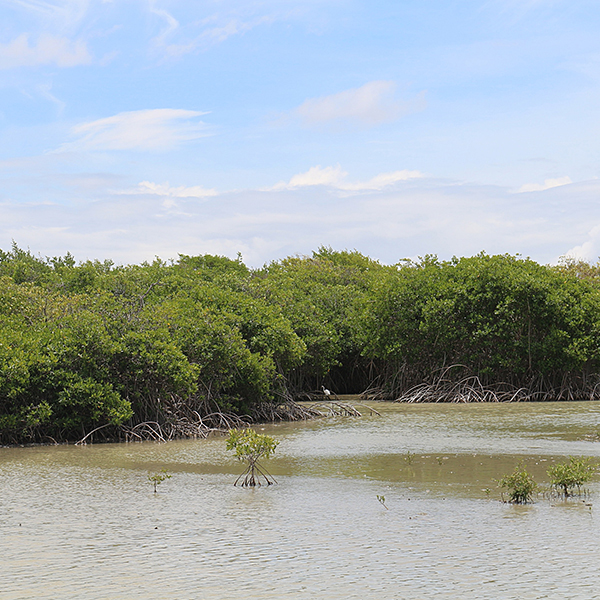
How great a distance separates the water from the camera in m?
5.92

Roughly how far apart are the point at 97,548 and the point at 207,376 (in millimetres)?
11410

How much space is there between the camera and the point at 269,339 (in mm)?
20875

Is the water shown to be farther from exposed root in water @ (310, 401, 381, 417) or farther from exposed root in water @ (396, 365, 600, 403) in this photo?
exposed root in water @ (396, 365, 600, 403)

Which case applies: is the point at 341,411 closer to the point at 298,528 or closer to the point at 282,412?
the point at 282,412

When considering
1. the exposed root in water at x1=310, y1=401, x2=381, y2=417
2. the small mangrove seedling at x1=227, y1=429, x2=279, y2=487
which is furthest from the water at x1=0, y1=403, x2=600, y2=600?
the exposed root in water at x1=310, y1=401, x2=381, y2=417

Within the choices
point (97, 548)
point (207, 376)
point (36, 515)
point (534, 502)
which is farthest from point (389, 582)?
point (207, 376)

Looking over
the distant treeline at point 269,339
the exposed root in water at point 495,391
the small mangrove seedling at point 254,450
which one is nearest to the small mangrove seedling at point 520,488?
the small mangrove seedling at point 254,450

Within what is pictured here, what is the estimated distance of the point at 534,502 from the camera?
8.96 m

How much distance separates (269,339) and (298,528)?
42.9 feet

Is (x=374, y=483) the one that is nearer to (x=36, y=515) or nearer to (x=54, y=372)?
(x=36, y=515)

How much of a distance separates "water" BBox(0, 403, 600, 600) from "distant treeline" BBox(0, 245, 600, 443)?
6.04 feet

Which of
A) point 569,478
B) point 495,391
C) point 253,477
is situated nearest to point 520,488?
point 569,478

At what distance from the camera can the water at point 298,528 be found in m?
5.92

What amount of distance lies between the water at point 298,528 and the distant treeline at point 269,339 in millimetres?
1842
